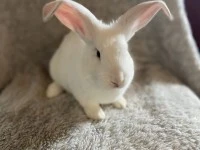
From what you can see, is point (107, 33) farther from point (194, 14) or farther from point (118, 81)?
point (194, 14)

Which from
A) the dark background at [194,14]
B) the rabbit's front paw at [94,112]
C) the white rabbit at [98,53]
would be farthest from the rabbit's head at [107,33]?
the dark background at [194,14]

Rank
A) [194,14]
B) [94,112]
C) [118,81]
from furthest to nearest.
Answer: [194,14] → [94,112] → [118,81]

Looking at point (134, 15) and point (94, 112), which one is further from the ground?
point (134, 15)

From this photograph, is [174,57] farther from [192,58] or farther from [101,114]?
[101,114]

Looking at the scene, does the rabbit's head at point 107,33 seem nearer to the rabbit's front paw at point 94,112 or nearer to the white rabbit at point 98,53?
the white rabbit at point 98,53

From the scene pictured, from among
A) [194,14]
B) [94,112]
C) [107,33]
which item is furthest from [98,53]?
[194,14]

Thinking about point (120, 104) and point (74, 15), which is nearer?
point (74, 15)
